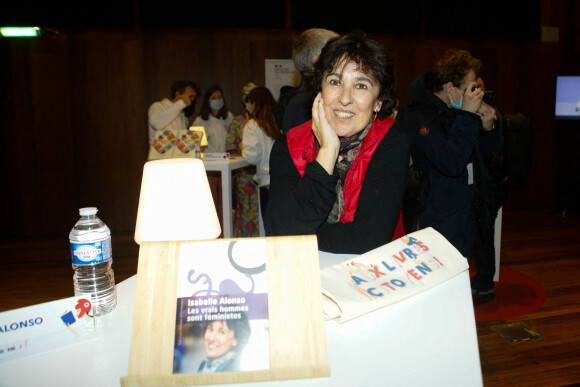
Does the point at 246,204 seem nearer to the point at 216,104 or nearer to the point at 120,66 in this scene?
the point at 216,104

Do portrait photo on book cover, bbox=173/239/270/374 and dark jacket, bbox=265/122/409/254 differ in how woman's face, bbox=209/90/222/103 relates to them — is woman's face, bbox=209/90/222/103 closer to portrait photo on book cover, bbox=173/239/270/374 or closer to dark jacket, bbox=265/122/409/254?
dark jacket, bbox=265/122/409/254

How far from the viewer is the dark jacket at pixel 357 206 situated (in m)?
1.28

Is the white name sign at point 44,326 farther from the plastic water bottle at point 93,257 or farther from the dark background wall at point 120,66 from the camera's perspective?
the dark background wall at point 120,66

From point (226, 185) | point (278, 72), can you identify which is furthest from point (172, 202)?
point (278, 72)

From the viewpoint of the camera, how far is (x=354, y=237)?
1282mm

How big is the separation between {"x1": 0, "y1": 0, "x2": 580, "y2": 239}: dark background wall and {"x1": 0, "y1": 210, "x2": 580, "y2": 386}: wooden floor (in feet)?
1.90

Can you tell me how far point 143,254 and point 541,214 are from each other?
5.78 meters

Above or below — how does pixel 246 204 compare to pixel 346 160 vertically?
below

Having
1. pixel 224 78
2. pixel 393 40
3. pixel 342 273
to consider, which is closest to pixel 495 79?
pixel 393 40

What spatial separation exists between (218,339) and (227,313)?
0.04m

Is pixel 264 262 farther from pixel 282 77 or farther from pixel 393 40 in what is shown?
pixel 393 40

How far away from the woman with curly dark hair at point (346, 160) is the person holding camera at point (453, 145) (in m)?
0.70

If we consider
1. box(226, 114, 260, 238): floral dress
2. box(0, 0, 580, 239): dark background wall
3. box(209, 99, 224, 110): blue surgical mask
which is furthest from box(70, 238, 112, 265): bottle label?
box(0, 0, 580, 239): dark background wall

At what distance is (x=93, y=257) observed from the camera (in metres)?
0.93
